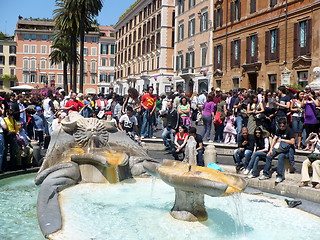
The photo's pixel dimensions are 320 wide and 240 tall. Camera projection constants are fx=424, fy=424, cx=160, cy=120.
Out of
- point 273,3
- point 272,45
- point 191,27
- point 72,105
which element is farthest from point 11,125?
point 191,27

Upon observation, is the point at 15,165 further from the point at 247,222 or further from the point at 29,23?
the point at 29,23

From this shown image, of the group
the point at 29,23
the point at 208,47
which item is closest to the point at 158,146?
the point at 208,47

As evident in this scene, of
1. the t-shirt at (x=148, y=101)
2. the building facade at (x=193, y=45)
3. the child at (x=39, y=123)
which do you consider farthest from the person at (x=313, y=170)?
the building facade at (x=193, y=45)

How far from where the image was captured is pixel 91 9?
3281 centimetres

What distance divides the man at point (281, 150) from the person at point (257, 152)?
258 millimetres

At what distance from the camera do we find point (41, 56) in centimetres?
9162

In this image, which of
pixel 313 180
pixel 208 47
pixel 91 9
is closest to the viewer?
pixel 313 180

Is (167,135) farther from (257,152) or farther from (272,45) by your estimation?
(272,45)

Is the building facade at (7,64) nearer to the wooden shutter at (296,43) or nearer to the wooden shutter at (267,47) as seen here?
the wooden shutter at (267,47)

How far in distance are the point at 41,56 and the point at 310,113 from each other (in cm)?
8658

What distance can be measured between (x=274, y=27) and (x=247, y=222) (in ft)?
80.5

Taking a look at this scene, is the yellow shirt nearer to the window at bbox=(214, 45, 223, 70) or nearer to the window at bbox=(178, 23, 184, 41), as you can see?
the window at bbox=(214, 45, 223, 70)

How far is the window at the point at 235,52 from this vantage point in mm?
33125

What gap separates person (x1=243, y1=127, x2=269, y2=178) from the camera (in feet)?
30.5
